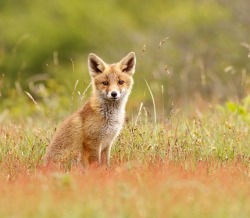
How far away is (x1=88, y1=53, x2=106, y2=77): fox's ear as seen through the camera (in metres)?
9.52

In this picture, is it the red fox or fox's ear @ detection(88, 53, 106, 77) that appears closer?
the red fox

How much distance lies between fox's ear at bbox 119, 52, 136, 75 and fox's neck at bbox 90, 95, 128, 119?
484 millimetres

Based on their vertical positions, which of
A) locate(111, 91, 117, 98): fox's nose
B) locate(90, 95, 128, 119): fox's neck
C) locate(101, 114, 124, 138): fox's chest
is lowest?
locate(101, 114, 124, 138): fox's chest

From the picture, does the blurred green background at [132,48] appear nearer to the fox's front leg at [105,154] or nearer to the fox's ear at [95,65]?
the fox's ear at [95,65]

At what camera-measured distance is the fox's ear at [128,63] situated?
9.60 meters

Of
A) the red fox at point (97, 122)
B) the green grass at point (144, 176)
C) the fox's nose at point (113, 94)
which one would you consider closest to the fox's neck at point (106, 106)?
the red fox at point (97, 122)

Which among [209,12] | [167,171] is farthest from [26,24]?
[167,171]

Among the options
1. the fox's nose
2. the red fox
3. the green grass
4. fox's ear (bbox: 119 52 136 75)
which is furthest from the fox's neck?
fox's ear (bbox: 119 52 136 75)

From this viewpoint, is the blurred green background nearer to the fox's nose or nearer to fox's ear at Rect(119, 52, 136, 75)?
fox's ear at Rect(119, 52, 136, 75)

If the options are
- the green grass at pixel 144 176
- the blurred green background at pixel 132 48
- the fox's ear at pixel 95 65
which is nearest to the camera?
the green grass at pixel 144 176

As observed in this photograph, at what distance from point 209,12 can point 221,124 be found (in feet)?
59.1

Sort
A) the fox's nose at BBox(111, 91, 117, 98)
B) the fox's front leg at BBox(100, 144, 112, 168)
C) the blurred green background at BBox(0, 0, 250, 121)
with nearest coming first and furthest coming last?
the fox's front leg at BBox(100, 144, 112, 168) → the fox's nose at BBox(111, 91, 117, 98) → the blurred green background at BBox(0, 0, 250, 121)

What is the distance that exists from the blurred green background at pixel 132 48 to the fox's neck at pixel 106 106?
0.36 meters

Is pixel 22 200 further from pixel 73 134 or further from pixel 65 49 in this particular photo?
pixel 65 49
